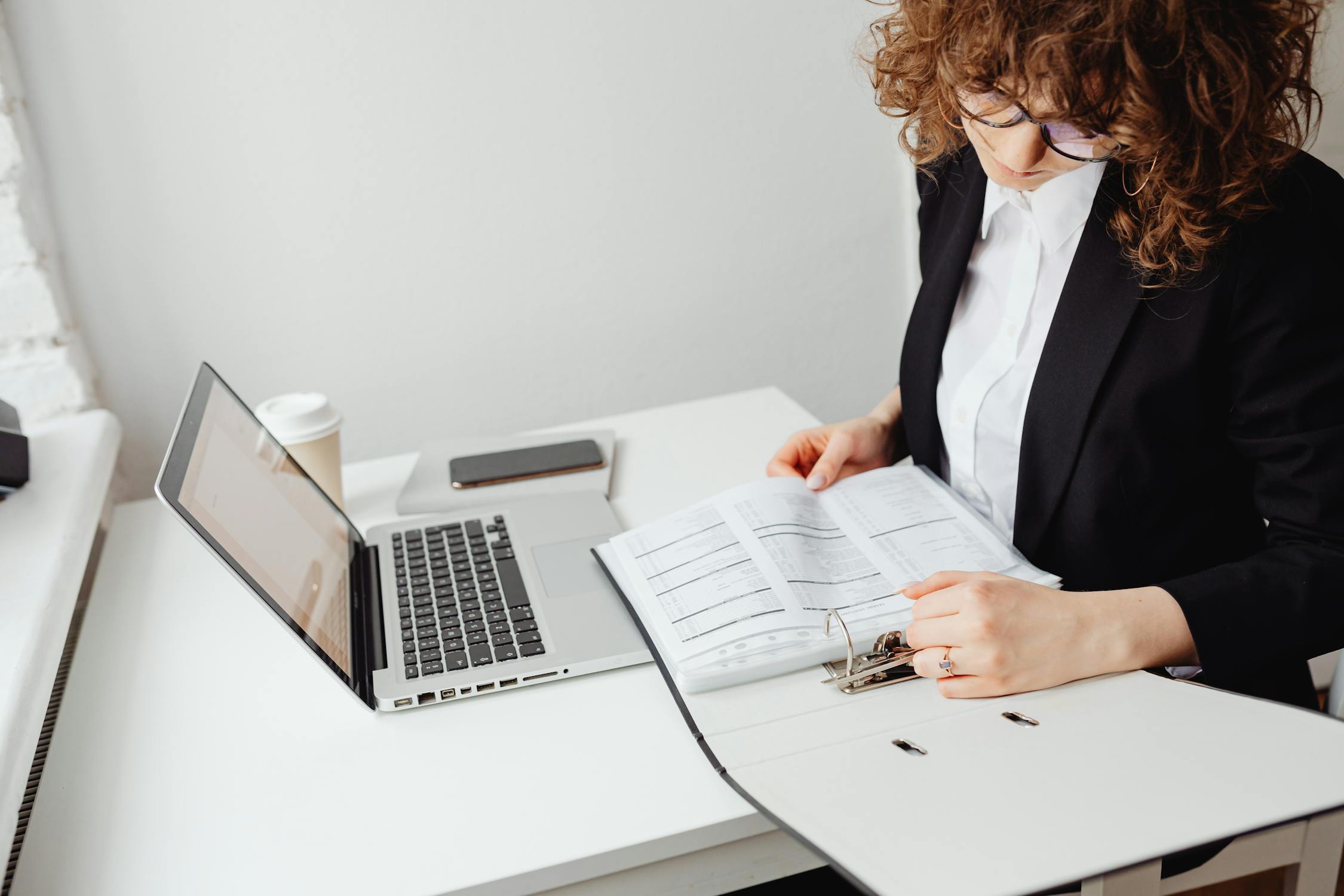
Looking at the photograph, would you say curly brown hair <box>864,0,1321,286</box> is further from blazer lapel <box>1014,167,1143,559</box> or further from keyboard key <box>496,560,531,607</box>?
keyboard key <box>496,560,531,607</box>

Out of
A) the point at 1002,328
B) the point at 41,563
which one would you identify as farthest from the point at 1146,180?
the point at 41,563

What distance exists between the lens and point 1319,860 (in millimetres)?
652

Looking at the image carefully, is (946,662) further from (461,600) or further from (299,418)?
(299,418)

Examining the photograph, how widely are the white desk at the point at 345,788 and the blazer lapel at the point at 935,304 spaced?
43cm

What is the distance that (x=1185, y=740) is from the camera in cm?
65

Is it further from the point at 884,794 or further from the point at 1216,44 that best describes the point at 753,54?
the point at 884,794

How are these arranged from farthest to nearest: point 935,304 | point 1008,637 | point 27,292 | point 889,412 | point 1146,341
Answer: point 27,292, point 889,412, point 935,304, point 1146,341, point 1008,637

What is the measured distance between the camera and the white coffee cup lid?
1.06 m

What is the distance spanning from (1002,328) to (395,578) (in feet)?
2.07

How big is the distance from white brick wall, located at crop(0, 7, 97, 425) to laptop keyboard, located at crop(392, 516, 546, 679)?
63 centimetres

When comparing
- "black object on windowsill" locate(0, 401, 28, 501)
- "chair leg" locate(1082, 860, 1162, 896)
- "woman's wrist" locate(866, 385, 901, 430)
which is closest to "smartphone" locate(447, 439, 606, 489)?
"woman's wrist" locate(866, 385, 901, 430)

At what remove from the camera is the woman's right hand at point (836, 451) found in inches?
41.0

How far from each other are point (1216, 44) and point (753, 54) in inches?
41.0

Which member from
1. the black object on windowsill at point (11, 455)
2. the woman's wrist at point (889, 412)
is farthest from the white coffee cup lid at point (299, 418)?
the woman's wrist at point (889, 412)
